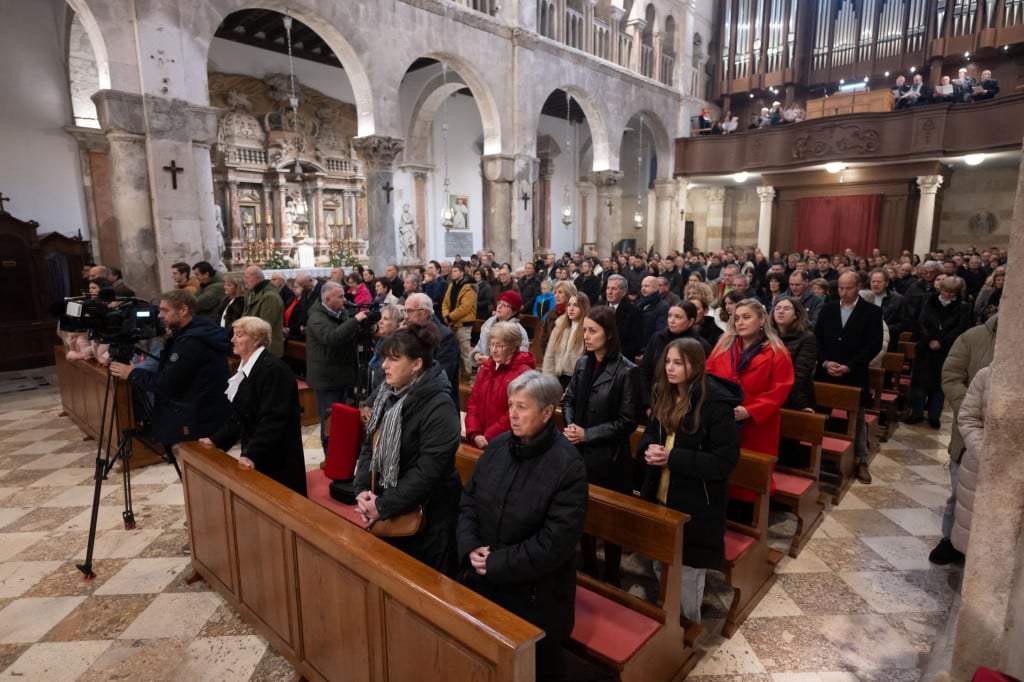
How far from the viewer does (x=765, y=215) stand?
16.4m

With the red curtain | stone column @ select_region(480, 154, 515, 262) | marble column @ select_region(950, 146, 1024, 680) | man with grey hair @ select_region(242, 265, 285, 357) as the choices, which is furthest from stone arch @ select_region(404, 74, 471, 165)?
marble column @ select_region(950, 146, 1024, 680)

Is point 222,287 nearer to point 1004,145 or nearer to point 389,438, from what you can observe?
point 389,438

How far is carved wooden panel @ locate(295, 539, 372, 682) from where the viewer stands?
225cm

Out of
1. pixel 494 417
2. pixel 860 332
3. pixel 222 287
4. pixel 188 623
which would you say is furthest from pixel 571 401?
pixel 222 287

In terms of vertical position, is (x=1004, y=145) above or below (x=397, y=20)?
below

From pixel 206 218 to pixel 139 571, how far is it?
608 centimetres

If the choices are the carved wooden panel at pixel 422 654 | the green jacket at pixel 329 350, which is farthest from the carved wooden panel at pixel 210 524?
the green jacket at pixel 329 350

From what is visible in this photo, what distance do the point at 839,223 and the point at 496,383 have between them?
15.6m

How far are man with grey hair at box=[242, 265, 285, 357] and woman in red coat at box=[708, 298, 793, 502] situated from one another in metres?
4.10

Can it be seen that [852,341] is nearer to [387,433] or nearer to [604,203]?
[387,433]

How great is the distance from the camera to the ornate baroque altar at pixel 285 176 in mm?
13000

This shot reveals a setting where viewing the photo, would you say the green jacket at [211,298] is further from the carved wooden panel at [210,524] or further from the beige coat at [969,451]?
the beige coat at [969,451]

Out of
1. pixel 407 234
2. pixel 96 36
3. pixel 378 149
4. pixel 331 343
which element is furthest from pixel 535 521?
pixel 407 234

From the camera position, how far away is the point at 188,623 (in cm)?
318
